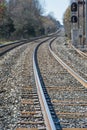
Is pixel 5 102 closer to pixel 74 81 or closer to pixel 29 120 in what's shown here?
pixel 29 120

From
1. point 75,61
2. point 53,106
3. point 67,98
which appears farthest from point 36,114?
point 75,61

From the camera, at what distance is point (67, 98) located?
1089cm

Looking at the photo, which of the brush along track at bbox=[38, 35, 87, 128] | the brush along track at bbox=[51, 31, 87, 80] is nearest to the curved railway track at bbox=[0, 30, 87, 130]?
the brush along track at bbox=[38, 35, 87, 128]

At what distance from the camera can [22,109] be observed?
948cm

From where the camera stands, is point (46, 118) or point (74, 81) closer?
point (46, 118)

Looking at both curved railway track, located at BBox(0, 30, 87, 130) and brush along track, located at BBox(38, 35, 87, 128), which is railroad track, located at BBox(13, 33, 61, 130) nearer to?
curved railway track, located at BBox(0, 30, 87, 130)

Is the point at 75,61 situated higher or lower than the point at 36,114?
lower

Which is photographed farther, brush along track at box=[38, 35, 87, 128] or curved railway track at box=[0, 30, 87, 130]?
brush along track at box=[38, 35, 87, 128]

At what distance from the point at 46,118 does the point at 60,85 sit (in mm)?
5314

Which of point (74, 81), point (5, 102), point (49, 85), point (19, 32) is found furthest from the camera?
point (19, 32)

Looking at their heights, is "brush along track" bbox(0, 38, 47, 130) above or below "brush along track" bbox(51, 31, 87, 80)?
above

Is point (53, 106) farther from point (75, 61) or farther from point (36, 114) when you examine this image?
point (75, 61)

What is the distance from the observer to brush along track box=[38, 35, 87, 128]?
831 centimetres

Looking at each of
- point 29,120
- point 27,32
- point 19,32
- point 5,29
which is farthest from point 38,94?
point 27,32
